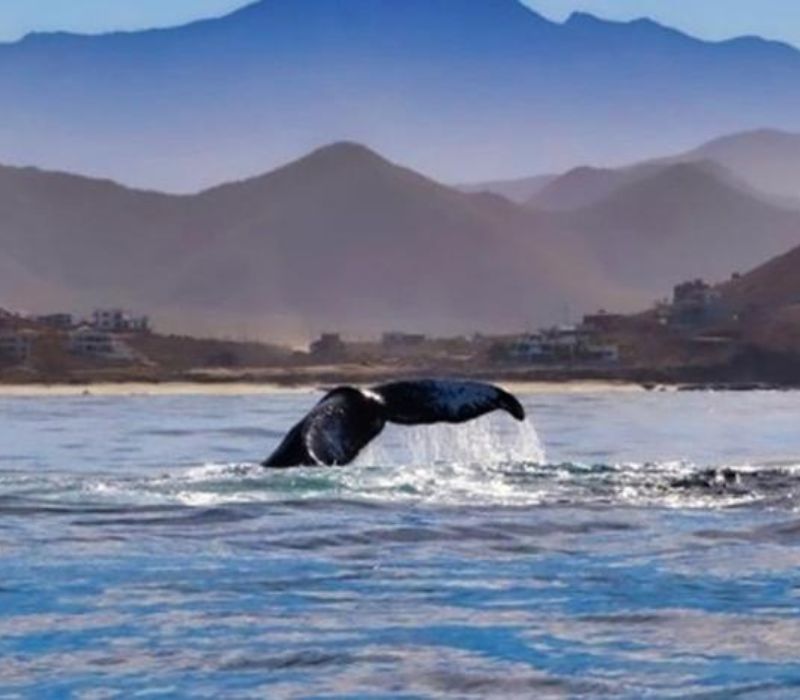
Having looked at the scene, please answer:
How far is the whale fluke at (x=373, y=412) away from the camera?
2152 centimetres

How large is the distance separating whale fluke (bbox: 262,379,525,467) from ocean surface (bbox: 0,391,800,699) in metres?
0.49

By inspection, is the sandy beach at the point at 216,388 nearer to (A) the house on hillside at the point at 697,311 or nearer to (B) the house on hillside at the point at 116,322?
(A) the house on hillside at the point at 697,311

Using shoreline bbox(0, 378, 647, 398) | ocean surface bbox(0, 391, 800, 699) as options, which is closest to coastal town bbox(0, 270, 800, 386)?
shoreline bbox(0, 378, 647, 398)

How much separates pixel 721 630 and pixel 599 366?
474 feet

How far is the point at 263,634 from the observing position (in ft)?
37.5

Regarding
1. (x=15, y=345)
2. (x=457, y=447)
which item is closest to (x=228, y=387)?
(x=15, y=345)

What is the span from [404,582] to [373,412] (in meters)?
8.54

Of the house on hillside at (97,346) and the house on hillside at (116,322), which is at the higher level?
the house on hillside at (116,322)

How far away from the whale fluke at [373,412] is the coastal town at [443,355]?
11706cm

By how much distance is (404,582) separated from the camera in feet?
44.6

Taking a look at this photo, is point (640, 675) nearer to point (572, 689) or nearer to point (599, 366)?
point (572, 689)

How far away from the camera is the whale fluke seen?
21.5 metres

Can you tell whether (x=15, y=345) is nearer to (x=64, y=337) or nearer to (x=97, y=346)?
(x=97, y=346)

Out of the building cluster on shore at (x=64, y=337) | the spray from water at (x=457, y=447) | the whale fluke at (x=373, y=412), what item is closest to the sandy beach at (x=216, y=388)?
the building cluster on shore at (x=64, y=337)
